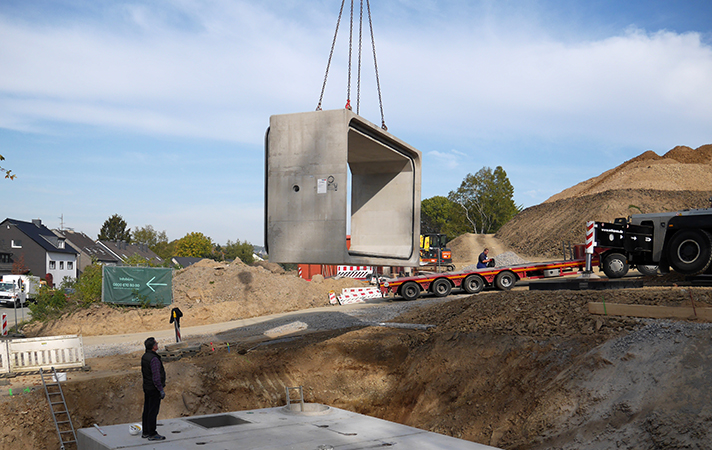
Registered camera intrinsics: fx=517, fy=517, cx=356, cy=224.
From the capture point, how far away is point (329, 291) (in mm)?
28406

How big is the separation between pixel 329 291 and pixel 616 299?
58.6 ft

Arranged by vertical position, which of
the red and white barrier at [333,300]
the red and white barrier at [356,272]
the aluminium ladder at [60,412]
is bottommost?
the aluminium ladder at [60,412]

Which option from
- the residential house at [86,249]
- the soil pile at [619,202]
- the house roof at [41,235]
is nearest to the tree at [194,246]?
the residential house at [86,249]

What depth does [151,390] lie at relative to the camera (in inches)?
323

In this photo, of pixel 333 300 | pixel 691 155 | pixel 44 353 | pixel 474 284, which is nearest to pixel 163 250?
pixel 333 300

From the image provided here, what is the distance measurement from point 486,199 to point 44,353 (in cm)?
6089

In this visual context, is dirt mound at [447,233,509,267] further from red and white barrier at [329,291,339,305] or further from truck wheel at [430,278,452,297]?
truck wheel at [430,278,452,297]

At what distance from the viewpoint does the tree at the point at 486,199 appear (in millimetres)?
67625

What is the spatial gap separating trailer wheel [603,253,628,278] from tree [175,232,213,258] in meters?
80.1

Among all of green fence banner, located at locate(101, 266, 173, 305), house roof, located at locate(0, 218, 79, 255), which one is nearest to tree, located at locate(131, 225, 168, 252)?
house roof, located at locate(0, 218, 79, 255)

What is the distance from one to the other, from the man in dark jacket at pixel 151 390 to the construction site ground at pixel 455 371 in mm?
4389

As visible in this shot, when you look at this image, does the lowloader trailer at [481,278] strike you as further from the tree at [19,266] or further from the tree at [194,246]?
the tree at [194,246]

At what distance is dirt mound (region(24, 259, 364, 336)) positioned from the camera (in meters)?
22.7

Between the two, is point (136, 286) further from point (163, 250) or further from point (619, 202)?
point (163, 250)
